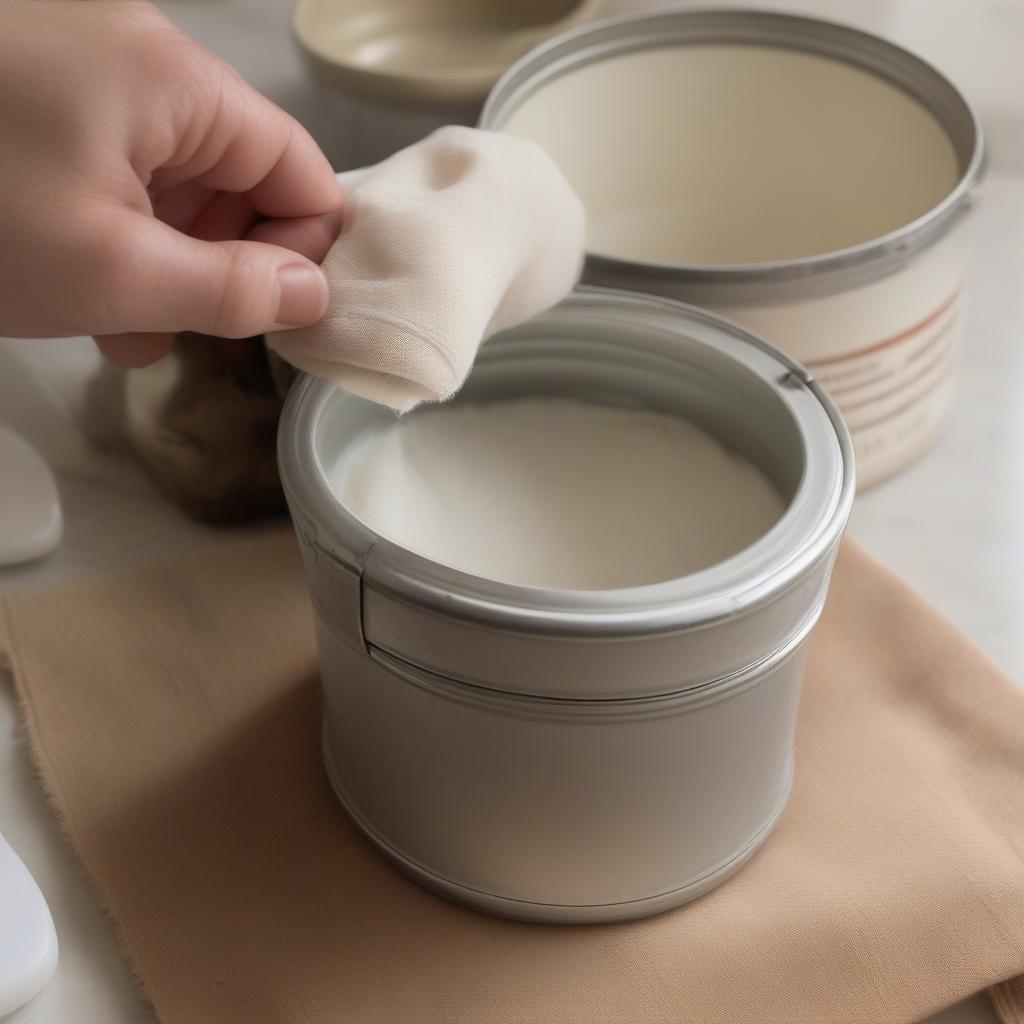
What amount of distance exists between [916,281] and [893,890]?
26 cm

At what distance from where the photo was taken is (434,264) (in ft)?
1.39

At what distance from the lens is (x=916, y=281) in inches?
23.2

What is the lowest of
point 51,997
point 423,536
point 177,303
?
point 51,997

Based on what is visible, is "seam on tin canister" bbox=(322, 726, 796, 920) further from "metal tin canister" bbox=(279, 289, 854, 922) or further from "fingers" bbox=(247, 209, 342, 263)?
"fingers" bbox=(247, 209, 342, 263)

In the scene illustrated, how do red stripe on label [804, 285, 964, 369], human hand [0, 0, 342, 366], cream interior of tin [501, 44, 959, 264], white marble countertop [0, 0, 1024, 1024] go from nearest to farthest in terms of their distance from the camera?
1. human hand [0, 0, 342, 366]
2. white marble countertop [0, 0, 1024, 1024]
3. red stripe on label [804, 285, 964, 369]
4. cream interior of tin [501, 44, 959, 264]

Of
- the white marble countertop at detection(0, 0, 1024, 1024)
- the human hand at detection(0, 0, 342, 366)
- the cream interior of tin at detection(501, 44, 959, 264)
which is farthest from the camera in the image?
the cream interior of tin at detection(501, 44, 959, 264)

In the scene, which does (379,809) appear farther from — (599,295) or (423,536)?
(599,295)

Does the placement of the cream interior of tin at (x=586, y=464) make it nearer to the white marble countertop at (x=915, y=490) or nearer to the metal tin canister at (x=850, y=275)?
the metal tin canister at (x=850, y=275)

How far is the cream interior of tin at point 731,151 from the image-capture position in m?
0.70

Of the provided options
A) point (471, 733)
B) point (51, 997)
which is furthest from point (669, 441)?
point (51, 997)

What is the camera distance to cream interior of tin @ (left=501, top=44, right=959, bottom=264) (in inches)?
27.5

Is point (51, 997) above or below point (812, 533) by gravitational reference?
below

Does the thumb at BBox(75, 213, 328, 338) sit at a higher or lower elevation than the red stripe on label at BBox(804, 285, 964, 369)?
higher

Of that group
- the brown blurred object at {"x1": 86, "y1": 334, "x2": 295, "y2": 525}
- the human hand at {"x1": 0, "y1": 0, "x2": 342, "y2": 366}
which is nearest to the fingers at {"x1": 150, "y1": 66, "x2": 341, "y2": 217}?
the human hand at {"x1": 0, "y1": 0, "x2": 342, "y2": 366}
